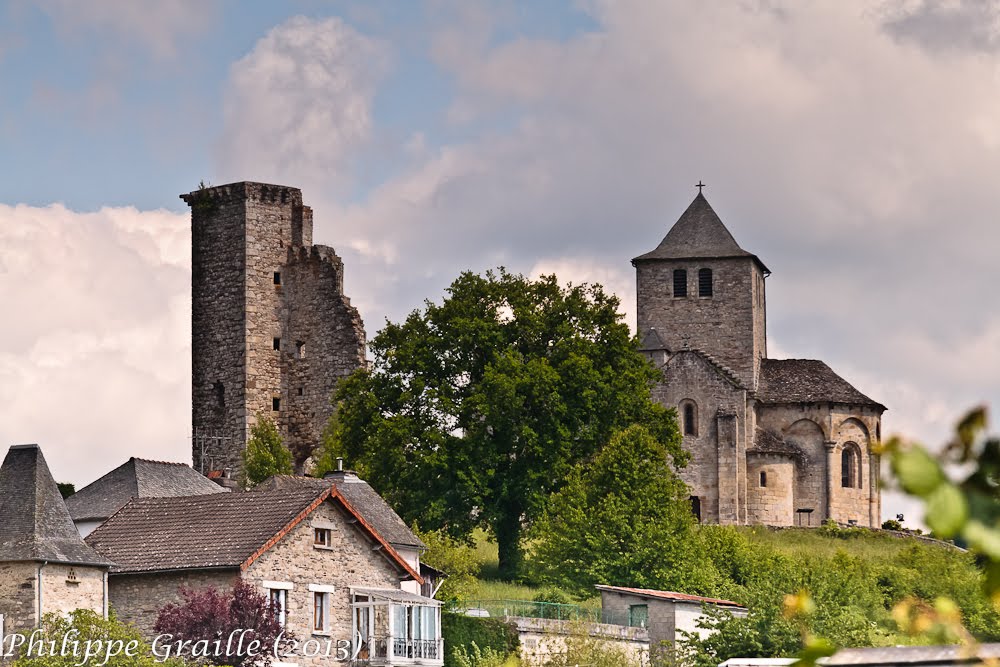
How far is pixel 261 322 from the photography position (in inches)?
2768

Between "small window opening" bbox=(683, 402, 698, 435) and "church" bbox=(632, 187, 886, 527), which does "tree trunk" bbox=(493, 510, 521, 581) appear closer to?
"church" bbox=(632, 187, 886, 527)

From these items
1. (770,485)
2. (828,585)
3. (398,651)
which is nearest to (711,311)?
(770,485)

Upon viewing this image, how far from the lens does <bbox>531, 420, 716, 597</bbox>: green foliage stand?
53938 mm

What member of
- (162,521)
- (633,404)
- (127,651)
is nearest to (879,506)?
(633,404)

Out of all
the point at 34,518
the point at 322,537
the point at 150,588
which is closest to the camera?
the point at 34,518

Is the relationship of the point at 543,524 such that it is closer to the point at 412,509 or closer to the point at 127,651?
the point at 412,509

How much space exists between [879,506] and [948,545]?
12.4 m

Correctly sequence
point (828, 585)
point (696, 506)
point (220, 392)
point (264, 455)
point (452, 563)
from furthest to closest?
point (696, 506) → point (220, 392) → point (264, 455) → point (452, 563) → point (828, 585)

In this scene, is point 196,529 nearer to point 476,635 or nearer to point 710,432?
point 476,635

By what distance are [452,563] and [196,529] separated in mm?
12036

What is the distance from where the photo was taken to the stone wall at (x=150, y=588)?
131 feet

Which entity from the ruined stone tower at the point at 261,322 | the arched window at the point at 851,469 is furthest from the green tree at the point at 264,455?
the arched window at the point at 851,469

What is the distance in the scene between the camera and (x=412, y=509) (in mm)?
58625

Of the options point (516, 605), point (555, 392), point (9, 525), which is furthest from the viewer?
point (555, 392)
